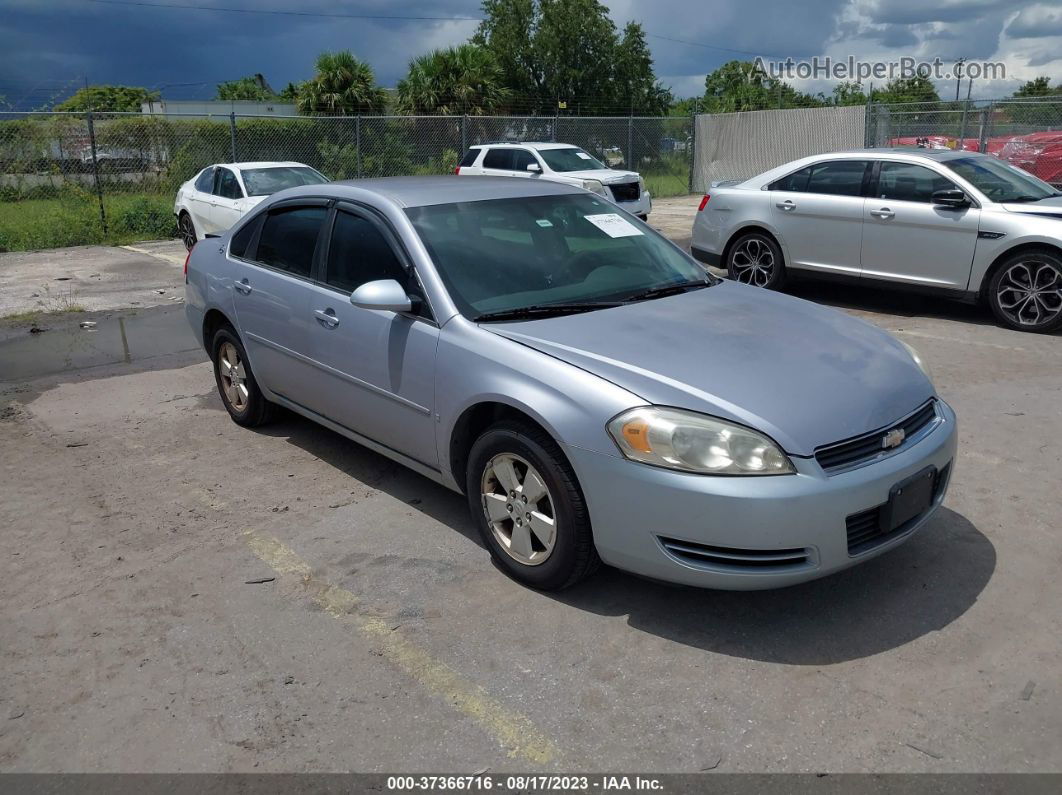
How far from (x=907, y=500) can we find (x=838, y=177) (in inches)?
264

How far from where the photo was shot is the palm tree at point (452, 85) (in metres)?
31.7

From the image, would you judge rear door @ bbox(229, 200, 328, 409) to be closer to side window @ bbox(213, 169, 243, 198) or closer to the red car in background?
side window @ bbox(213, 169, 243, 198)

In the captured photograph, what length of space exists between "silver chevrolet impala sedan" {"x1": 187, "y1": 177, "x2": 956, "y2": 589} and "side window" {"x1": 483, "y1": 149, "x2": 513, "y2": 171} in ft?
43.4

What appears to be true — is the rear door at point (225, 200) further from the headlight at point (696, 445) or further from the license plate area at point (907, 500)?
the license plate area at point (907, 500)

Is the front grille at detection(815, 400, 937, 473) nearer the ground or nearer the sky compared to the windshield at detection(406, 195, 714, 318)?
nearer the ground

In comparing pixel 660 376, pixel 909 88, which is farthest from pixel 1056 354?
pixel 909 88

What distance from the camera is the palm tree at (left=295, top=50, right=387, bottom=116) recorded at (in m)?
29.8

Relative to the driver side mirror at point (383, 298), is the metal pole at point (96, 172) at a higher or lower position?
higher

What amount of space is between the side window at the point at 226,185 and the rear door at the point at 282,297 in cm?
872

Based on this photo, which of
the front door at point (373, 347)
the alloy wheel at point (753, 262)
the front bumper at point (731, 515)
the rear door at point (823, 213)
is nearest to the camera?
the front bumper at point (731, 515)

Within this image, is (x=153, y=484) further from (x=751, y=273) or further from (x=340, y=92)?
(x=340, y=92)

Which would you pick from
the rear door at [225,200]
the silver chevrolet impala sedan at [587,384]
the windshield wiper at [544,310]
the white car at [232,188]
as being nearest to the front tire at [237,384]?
the silver chevrolet impala sedan at [587,384]

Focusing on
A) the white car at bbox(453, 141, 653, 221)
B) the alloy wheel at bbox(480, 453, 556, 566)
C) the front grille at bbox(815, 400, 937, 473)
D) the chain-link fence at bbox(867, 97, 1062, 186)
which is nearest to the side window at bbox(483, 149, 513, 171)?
the white car at bbox(453, 141, 653, 221)

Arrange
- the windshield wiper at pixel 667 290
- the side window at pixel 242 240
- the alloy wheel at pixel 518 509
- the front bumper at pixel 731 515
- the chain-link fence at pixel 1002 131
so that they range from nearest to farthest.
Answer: the front bumper at pixel 731 515, the alloy wheel at pixel 518 509, the windshield wiper at pixel 667 290, the side window at pixel 242 240, the chain-link fence at pixel 1002 131
